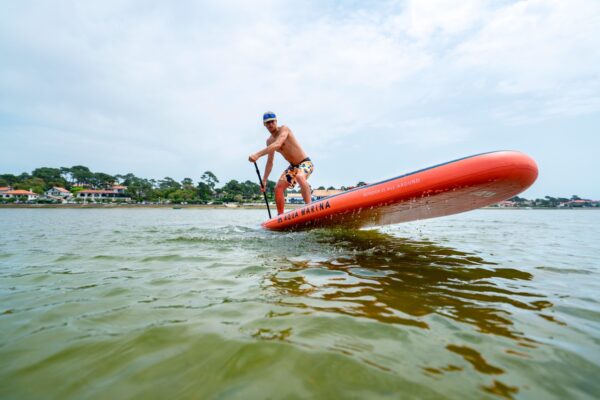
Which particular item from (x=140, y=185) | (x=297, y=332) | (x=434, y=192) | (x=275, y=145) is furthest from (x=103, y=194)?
(x=297, y=332)

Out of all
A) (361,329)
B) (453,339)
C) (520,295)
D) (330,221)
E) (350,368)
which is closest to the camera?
(350,368)

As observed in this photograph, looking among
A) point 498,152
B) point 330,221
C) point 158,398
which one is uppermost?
point 498,152

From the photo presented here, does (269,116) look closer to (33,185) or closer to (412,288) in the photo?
(412,288)

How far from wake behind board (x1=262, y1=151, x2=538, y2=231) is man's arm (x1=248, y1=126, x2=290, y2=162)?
134cm

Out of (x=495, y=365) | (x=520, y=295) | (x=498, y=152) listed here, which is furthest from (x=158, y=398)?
(x=498, y=152)

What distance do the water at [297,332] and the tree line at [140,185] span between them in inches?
3226

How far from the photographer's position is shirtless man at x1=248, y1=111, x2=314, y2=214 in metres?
6.31

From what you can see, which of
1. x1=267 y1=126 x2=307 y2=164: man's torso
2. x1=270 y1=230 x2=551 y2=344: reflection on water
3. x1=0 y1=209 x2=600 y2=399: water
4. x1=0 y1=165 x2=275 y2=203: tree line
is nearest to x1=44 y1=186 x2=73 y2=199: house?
x1=0 y1=165 x2=275 y2=203: tree line

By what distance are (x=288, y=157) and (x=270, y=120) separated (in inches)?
37.4

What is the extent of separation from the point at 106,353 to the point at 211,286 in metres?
1.20

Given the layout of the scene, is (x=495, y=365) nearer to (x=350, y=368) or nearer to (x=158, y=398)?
(x=350, y=368)

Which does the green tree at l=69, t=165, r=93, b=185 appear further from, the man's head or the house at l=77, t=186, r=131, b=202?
the man's head

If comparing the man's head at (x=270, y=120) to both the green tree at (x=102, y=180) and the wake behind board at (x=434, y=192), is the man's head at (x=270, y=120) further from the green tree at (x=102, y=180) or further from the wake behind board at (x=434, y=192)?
the green tree at (x=102, y=180)

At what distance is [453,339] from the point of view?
1630mm
